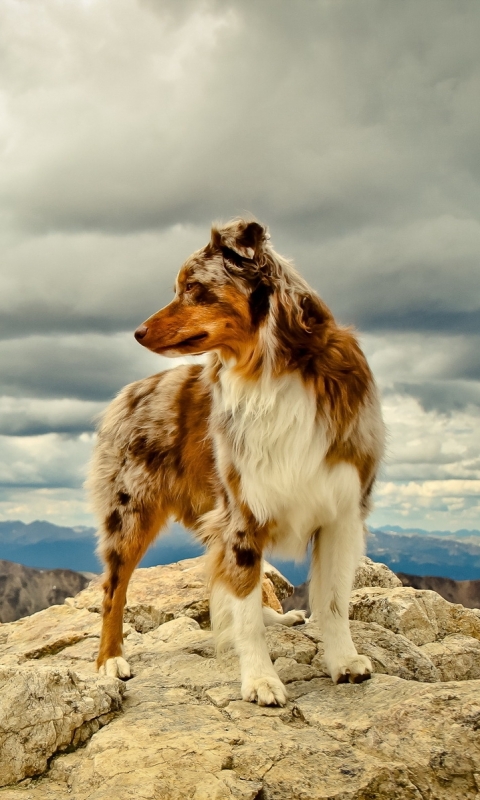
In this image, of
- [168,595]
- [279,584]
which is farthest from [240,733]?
[279,584]

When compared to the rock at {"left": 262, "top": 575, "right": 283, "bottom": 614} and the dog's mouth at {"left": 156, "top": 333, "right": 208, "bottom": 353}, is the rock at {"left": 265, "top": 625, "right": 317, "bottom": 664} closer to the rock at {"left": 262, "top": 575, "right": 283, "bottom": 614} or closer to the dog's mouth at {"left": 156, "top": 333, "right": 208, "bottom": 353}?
the rock at {"left": 262, "top": 575, "right": 283, "bottom": 614}

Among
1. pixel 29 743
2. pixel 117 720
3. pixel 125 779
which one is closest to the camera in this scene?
pixel 125 779

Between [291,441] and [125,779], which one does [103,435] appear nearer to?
[291,441]

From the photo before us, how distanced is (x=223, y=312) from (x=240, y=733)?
2626mm

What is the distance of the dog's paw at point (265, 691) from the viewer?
15.4ft

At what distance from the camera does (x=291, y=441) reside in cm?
501

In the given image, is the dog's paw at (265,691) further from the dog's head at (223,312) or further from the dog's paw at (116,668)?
the dog's head at (223,312)

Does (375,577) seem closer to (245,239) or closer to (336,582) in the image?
(336,582)

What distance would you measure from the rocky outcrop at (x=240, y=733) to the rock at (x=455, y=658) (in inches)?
25.7

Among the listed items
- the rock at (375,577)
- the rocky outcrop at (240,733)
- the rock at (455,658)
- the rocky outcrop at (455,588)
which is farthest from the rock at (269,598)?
the rocky outcrop at (455,588)

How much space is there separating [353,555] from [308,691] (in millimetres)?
1023

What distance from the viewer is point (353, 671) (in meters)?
5.01

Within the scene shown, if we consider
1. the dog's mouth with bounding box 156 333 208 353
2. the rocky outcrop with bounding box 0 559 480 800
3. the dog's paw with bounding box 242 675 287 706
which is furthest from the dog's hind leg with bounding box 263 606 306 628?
the dog's mouth with bounding box 156 333 208 353

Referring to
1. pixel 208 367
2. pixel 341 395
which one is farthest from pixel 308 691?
pixel 208 367
